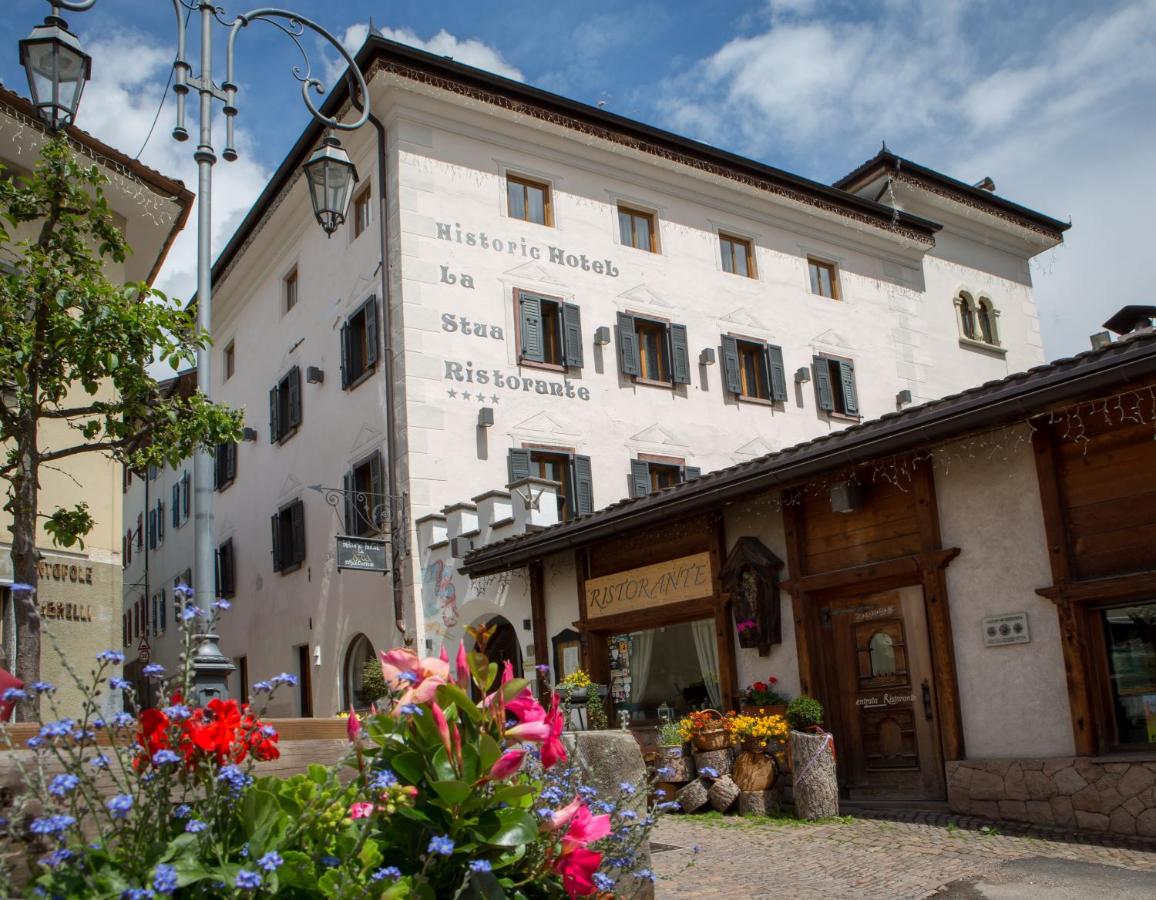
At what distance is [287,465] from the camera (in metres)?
23.1

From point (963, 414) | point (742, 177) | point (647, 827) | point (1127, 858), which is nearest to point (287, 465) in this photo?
point (742, 177)

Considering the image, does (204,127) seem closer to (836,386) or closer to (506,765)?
(506,765)

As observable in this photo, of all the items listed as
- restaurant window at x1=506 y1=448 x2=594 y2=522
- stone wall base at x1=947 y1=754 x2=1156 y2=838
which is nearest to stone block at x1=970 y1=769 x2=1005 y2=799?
stone wall base at x1=947 y1=754 x2=1156 y2=838

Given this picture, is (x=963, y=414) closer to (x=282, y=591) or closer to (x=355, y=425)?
(x=355, y=425)

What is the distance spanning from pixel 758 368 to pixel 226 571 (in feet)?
41.6

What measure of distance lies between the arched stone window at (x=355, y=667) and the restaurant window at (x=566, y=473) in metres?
4.08

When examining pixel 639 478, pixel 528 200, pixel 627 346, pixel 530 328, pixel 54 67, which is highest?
pixel 528 200

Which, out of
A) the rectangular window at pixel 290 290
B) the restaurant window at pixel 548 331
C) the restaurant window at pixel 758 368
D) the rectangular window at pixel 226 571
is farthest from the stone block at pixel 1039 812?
the rectangular window at pixel 226 571

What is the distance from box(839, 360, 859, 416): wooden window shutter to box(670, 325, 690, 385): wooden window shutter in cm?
424

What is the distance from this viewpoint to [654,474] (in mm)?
20625

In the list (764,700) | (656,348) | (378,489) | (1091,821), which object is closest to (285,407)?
(378,489)

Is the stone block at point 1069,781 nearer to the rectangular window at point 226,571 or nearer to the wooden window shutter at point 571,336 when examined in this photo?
the wooden window shutter at point 571,336

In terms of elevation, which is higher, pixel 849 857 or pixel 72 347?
pixel 72 347

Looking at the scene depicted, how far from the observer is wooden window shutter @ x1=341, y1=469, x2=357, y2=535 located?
1927 centimetres
